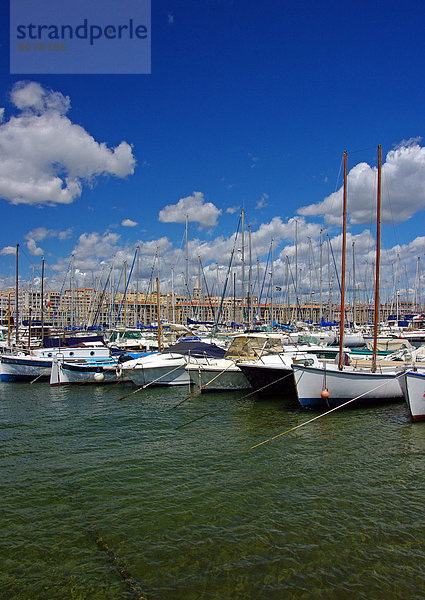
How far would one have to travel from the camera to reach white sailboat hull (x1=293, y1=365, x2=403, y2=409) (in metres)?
18.1

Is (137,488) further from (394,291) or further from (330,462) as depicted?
(394,291)

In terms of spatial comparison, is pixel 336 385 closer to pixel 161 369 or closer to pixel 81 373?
pixel 161 369

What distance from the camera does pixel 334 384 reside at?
18203 millimetres

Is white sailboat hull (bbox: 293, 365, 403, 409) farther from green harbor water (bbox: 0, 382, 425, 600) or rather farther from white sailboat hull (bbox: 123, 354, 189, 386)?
white sailboat hull (bbox: 123, 354, 189, 386)

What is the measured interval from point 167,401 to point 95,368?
29.5 ft

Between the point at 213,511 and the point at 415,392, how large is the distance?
10.4 meters

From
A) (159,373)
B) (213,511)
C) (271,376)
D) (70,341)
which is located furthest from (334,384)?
(70,341)

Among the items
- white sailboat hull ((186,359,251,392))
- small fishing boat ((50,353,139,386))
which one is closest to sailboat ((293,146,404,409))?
white sailboat hull ((186,359,251,392))

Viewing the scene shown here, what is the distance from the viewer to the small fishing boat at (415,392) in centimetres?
1557

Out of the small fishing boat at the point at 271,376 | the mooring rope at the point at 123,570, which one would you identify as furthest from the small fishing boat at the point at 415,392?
the mooring rope at the point at 123,570

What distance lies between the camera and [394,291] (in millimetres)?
83625

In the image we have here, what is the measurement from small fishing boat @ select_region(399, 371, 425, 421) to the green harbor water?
790 mm

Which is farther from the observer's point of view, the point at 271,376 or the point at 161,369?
the point at 161,369

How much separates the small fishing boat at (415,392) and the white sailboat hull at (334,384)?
212 cm
